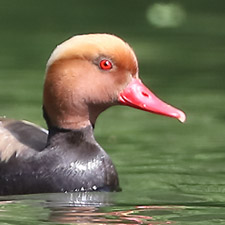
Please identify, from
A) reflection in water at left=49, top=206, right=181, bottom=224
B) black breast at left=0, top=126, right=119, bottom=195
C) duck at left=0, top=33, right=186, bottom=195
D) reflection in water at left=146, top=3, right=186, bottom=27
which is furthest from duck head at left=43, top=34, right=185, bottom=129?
reflection in water at left=146, top=3, right=186, bottom=27

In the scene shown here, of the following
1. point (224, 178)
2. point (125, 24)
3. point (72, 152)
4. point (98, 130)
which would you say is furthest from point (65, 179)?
point (125, 24)

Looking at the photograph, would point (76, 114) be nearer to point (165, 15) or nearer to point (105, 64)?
point (105, 64)

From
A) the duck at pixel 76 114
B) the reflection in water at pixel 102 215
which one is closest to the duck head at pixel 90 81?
the duck at pixel 76 114

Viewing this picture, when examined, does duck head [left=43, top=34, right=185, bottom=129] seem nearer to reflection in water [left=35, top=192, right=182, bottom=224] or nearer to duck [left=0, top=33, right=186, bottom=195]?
duck [left=0, top=33, right=186, bottom=195]

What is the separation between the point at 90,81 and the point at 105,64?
0.51 ft

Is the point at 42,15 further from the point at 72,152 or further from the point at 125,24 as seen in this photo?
the point at 72,152

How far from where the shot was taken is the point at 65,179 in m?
7.80

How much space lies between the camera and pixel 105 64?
310 inches

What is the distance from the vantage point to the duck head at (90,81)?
7809 mm

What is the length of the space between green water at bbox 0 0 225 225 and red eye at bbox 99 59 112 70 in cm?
83

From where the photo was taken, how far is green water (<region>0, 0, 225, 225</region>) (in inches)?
293

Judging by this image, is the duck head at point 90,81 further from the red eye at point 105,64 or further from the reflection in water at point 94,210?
the reflection in water at point 94,210

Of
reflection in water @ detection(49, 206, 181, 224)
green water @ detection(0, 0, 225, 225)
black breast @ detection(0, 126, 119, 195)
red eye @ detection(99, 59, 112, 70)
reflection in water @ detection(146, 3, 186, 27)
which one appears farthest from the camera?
reflection in water @ detection(146, 3, 186, 27)

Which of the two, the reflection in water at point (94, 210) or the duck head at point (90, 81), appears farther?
the duck head at point (90, 81)
